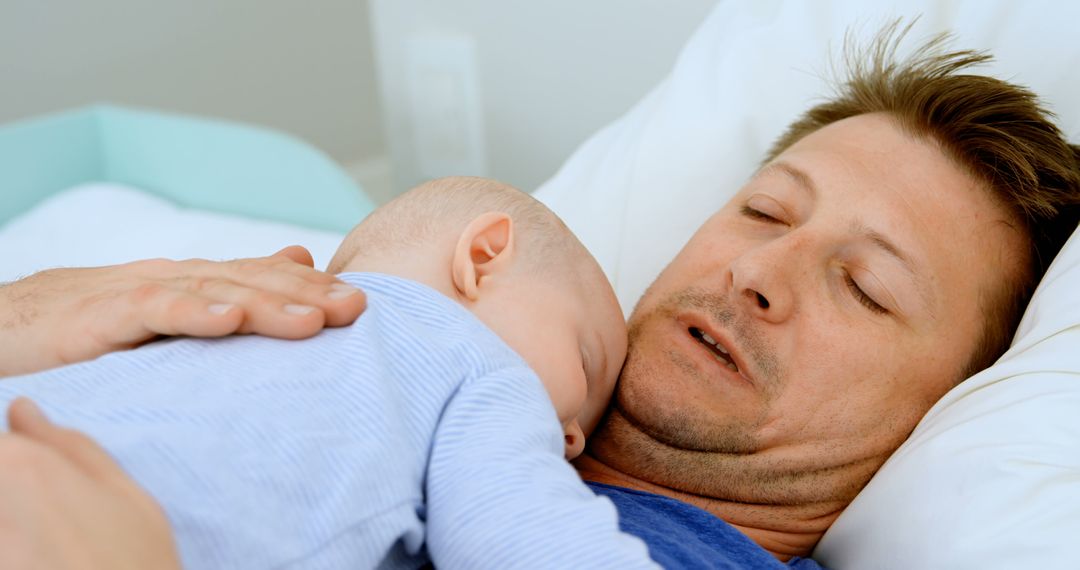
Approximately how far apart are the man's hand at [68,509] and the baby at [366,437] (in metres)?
0.05

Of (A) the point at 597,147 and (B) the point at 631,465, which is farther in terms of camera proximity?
(A) the point at 597,147

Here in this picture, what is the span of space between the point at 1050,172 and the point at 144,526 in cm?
112

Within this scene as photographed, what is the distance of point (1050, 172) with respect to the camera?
1.21 meters

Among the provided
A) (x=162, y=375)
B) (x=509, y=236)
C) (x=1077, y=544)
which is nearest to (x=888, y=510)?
(x=1077, y=544)

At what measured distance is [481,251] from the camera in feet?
3.22

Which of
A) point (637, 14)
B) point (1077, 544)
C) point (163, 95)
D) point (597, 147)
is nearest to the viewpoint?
point (1077, 544)

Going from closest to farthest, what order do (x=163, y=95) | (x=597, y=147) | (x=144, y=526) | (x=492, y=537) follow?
(x=144, y=526), (x=492, y=537), (x=597, y=147), (x=163, y=95)

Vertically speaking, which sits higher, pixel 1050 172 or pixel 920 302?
pixel 1050 172

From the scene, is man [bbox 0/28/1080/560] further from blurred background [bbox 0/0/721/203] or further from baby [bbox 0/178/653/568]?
blurred background [bbox 0/0/721/203]

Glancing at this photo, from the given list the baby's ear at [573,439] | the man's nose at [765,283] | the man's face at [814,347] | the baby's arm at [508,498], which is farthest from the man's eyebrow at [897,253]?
the baby's arm at [508,498]

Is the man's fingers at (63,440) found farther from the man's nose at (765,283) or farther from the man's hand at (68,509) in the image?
the man's nose at (765,283)

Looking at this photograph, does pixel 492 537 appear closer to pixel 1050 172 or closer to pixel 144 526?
pixel 144 526

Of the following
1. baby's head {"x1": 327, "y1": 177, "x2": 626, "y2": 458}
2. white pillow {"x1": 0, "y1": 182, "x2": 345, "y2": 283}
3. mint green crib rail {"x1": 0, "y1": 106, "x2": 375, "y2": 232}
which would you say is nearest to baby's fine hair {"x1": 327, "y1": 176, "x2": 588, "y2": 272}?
baby's head {"x1": 327, "y1": 177, "x2": 626, "y2": 458}

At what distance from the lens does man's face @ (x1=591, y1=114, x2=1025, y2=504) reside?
1.11 metres
